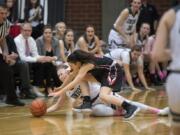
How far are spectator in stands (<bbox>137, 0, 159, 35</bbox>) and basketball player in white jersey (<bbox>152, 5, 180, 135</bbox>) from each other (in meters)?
9.97

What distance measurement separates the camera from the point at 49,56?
10273mm

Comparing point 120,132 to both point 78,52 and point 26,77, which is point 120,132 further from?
point 26,77

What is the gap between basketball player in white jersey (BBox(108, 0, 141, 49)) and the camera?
10.4 m

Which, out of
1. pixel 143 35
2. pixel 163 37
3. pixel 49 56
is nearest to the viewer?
pixel 163 37

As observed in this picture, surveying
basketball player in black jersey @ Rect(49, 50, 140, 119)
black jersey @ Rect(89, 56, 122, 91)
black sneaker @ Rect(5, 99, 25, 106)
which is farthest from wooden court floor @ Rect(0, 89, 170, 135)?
black sneaker @ Rect(5, 99, 25, 106)

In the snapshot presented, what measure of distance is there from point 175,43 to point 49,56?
23.3 feet

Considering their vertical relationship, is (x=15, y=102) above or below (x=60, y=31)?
below

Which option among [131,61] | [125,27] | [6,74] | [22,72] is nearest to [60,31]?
[125,27]

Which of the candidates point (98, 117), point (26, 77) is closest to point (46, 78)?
point (26, 77)

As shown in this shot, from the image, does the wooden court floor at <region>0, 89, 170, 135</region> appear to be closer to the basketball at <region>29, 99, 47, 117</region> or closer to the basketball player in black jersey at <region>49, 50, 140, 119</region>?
the basketball at <region>29, 99, 47, 117</region>

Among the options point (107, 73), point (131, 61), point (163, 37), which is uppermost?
point (163, 37)

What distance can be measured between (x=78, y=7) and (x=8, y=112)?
7.21 m

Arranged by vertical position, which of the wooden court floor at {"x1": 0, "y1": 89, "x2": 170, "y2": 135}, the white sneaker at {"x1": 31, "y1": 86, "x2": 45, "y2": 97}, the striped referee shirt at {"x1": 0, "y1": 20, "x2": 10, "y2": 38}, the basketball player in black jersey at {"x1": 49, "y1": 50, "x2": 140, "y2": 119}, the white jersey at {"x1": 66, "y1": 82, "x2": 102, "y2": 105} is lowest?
the white sneaker at {"x1": 31, "y1": 86, "x2": 45, "y2": 97}

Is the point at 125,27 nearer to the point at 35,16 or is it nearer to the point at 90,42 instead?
the point at 90,42
